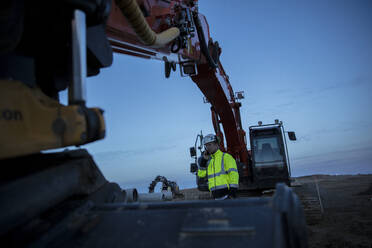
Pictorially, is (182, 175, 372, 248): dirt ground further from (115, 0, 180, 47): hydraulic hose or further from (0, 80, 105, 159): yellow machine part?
(0, 80, 105, 159): yellow machine part

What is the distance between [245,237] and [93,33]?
1471 mm

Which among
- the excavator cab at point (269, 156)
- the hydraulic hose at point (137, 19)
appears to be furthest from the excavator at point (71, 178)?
the excavator cab at point (269, 156)

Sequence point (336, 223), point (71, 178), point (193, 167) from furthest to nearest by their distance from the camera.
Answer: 1. point (193, 167)
2. point (336, 223)
3. point (71, 178)

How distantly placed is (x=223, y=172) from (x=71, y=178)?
13.0 feet

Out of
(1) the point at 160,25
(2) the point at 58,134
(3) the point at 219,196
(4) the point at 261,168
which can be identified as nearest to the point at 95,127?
(2) the point at 58,134

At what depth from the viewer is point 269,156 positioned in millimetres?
10305

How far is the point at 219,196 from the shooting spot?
5324 mm

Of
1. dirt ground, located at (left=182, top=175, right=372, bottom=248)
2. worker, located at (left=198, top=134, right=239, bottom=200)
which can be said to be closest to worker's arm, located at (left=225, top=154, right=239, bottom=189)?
worker, located at (left=198, top=134, right=239, bottom=200)

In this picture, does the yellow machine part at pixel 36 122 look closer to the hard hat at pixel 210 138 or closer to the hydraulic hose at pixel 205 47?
the hydraulic hose at pixel 205 47

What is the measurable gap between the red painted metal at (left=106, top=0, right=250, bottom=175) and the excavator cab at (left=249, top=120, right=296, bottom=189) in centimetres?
37

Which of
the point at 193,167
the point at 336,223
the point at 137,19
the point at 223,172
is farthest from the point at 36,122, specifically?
the point at 336,223

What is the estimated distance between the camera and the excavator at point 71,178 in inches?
51.3

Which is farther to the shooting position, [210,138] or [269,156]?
[269,156]

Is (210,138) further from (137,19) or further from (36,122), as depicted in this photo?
(36,122)
